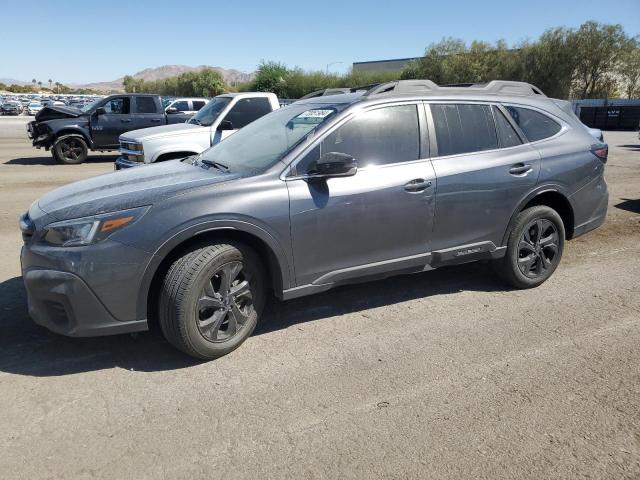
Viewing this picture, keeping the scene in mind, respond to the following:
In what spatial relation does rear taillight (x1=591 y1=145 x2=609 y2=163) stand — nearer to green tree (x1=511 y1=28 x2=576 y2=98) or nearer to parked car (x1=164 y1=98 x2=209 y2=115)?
parked car (x1=164 y1=98 x2=209 y2=115)

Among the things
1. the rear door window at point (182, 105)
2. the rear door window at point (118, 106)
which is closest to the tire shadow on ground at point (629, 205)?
the rear door window at point (118, 106)

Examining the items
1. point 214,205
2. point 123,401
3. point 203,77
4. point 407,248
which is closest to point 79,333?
point 123,401

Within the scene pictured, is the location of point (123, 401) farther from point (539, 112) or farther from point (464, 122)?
point (539, 112)

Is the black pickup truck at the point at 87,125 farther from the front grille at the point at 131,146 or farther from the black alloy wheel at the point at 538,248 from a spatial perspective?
the black alloy wheel at the point at 538,248

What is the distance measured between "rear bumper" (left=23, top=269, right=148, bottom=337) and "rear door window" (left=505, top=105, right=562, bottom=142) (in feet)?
12.2

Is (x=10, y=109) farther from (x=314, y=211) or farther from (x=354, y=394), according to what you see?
(x=354, y=394)

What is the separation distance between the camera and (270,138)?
4.37 meters

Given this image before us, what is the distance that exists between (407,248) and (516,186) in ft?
4.06

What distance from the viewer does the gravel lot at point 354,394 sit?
8.54 feet

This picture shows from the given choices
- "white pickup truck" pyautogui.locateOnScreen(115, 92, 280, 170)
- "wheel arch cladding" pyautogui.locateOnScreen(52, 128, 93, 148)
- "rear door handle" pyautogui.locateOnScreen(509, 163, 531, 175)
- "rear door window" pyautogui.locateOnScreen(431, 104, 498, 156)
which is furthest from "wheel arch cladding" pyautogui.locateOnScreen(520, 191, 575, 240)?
"wheel arch cladding" pyautogui.locateOnScreen(52, 128, 93, 148)

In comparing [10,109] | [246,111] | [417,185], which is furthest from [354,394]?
[10,109]

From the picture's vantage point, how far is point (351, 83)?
5638cm

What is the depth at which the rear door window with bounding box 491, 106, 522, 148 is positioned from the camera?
4676mm

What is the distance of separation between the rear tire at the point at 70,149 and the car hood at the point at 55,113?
2.22 ft
